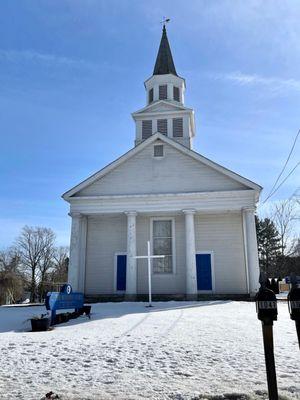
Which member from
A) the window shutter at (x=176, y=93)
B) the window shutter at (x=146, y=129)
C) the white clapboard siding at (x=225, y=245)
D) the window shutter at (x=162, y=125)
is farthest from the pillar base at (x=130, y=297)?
the window shutter at (x=176, y=93)

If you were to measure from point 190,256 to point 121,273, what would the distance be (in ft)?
13.4

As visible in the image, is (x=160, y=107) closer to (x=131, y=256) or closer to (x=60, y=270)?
(x=131, y=256)

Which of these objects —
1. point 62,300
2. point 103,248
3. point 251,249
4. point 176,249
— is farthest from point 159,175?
point 62,300

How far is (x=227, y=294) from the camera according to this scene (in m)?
18.9

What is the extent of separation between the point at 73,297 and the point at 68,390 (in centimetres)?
782

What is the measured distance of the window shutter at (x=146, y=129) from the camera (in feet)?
78.1

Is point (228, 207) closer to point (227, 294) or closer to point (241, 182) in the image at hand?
point (241, 182)

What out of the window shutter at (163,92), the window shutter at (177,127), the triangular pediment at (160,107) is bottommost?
A: the window shutter at (177,127)

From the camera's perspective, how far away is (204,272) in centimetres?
1945

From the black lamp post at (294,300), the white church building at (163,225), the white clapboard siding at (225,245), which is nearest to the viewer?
the black lamp post at (294,300)

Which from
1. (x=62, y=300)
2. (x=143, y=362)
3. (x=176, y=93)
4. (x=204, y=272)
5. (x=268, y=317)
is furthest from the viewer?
(x=176, y=93)

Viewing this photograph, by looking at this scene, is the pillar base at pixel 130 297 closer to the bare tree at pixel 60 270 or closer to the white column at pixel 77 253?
the white column at pixel 77 253

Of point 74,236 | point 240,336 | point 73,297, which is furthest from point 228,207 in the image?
point 240,336

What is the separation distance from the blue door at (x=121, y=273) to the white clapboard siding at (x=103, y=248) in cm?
37
